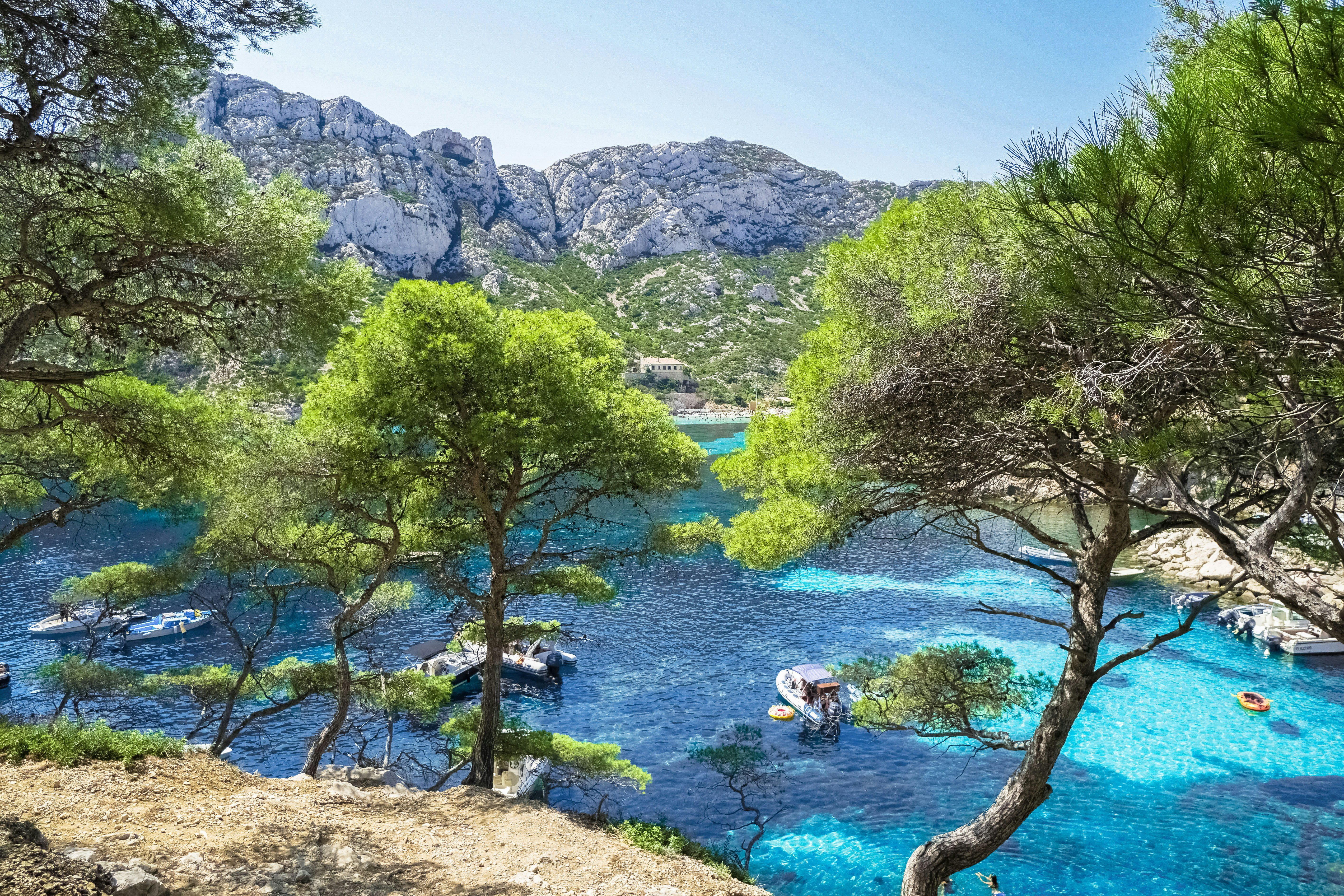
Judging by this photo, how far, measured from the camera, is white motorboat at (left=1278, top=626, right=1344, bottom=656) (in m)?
18.9

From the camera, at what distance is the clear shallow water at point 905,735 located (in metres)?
11.3

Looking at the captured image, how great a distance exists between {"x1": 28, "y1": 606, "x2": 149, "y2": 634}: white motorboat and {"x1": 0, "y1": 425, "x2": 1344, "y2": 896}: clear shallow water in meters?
0.50

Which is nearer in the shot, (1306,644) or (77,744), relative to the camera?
(77,744)

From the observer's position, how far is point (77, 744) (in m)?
6.52

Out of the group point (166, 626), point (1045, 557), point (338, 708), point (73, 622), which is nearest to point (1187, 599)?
point (1045, 557)

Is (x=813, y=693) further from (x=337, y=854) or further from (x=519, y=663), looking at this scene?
(x=337, y=854)

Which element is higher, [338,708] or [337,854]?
[337,854]

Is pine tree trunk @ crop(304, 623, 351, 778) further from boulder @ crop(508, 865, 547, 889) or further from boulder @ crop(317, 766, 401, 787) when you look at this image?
boulder @ crop(508, 865, 547, 889)

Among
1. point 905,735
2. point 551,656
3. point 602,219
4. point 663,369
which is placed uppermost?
point 602,219

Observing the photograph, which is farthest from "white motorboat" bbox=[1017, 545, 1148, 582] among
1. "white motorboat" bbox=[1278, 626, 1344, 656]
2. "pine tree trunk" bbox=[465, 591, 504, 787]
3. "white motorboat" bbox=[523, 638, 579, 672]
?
"pine tree trunk" bbox=[465, 591, 504, 787]

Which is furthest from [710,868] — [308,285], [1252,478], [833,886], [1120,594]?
[1120,594]

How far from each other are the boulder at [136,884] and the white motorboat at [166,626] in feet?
64.6

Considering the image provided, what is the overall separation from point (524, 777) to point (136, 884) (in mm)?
9445

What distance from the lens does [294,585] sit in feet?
37.1
